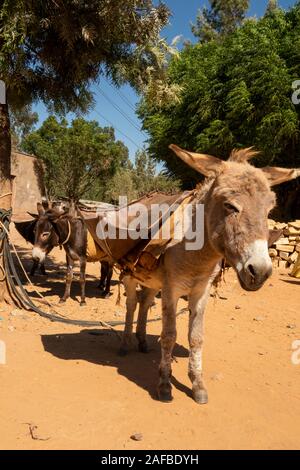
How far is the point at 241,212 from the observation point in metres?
2.47

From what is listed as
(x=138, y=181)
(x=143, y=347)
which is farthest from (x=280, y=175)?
(x=138, y=181)

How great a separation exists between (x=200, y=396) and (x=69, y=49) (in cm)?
582

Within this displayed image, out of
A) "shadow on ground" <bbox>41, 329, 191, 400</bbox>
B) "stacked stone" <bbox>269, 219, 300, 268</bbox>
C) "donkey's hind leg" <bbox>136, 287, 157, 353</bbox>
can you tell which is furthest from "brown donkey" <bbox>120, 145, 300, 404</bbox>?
"stacked stone" <bbox>269, 219, 300, 268</bbox>

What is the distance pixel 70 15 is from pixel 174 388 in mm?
5892

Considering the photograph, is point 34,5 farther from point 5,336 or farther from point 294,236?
point 294,236

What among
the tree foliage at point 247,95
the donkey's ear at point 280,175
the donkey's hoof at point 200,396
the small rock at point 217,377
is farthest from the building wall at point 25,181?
the donkey's ear at point 280,175

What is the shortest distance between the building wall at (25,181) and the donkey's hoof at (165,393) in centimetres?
1171

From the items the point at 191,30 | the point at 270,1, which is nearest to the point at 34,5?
the point at 270,1

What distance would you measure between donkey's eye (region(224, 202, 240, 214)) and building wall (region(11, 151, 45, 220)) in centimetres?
1243

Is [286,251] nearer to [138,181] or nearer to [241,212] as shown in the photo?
[241,212]

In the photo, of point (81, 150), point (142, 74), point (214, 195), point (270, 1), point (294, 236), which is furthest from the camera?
point (81, 150)

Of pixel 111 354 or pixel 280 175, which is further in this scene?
pixel 111 354

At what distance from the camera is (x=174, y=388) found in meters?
3.61

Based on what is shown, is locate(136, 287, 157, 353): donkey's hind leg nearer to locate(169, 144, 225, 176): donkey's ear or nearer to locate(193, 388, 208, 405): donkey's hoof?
locate(193, 388, 208, 405): donkey's hoof
